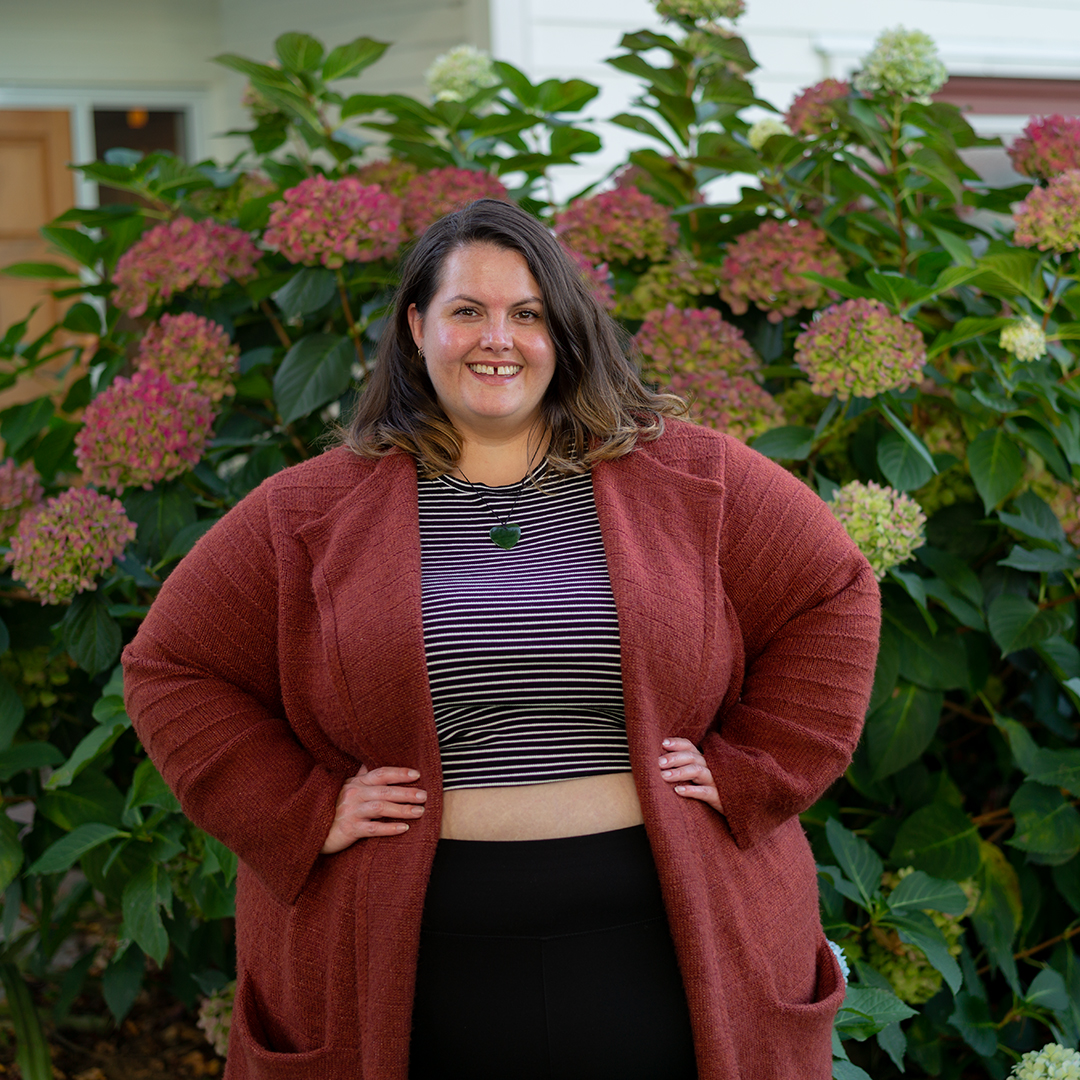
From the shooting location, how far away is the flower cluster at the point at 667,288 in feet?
7.93

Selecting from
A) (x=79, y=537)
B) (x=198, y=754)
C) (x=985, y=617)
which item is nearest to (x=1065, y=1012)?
(x=985, y=617)

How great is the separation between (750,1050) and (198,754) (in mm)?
864

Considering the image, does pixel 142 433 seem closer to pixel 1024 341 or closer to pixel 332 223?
pixel 332 223

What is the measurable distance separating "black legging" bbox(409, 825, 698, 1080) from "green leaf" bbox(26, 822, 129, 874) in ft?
2.61

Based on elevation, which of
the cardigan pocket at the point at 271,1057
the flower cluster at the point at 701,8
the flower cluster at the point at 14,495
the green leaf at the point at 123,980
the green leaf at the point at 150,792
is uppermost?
the flower cluster at the point at 701,8

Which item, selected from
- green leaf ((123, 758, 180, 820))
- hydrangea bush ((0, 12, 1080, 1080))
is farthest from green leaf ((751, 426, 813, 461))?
green leaf ((123, 758, 180, 820))

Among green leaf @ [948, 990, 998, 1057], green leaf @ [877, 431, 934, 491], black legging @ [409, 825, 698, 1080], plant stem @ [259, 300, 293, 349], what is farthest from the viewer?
plant stem @ [259, 300, 293, 349]

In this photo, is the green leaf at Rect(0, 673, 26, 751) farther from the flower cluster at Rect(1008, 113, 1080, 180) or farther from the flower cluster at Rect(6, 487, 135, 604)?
the flower cluster at Rect(1008, 113, 1080, 180)

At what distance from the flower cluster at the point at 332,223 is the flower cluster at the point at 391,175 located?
9.0 inches

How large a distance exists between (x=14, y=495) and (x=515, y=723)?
1.22 metres

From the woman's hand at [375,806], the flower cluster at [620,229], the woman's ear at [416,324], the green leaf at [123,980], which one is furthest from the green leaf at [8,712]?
the flower cluster at [620,229]

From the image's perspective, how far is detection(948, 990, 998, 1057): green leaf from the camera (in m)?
2.17

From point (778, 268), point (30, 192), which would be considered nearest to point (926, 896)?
point (778, 268)

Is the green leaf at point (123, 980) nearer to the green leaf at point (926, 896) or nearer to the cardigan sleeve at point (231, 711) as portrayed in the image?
the cardigan sleeve at point (231, 711)
